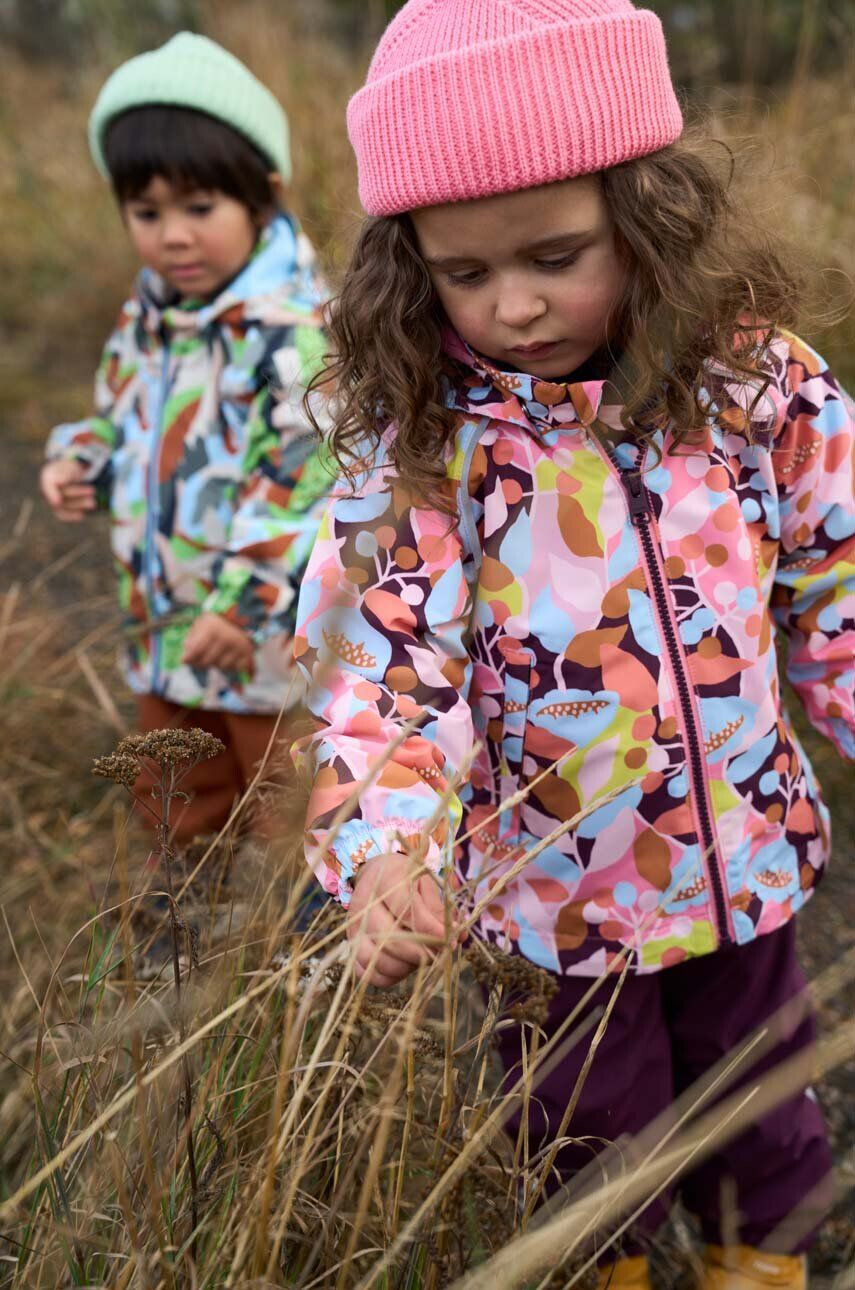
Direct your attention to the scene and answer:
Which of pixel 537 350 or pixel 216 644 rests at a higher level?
pixel 537 350

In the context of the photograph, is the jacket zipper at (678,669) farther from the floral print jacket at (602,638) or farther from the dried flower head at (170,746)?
the dried flower head at (170,746)

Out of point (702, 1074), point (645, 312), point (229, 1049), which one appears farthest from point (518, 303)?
point (702, 1074)

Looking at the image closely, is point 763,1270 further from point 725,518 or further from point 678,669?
point 725,518

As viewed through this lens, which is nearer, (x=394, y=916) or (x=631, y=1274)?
(x=394, y=916)

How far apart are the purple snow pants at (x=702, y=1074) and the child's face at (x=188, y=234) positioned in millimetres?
1536

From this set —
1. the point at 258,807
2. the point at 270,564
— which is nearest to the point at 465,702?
the point at 258,807

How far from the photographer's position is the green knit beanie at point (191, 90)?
7.86 ft

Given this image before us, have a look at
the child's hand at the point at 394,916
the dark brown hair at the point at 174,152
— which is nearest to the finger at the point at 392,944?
the child's hand at the point at 394,916

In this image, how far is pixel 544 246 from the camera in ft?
4.27

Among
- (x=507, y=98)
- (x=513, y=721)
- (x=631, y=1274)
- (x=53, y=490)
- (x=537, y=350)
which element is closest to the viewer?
(x=507, y=98)

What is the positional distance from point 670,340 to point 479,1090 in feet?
2.65

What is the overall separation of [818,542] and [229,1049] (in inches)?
35.9

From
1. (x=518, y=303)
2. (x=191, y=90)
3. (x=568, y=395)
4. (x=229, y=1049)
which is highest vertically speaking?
(x=191, y=90)

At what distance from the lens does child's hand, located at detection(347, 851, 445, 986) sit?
1121 millimetres
